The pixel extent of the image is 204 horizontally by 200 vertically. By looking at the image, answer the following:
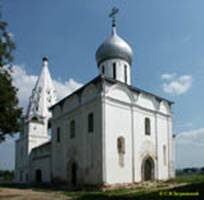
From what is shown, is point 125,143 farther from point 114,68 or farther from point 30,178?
point 30,178

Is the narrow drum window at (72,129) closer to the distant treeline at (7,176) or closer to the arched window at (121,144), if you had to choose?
the arched window at (121,144)

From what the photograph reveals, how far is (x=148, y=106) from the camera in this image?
28406 millimetres

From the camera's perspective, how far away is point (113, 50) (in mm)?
29906

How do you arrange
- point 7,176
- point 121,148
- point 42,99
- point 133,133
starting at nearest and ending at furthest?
point 121,148
point 133,133
point 42,99
point 7,176

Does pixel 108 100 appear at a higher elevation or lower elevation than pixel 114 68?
lower

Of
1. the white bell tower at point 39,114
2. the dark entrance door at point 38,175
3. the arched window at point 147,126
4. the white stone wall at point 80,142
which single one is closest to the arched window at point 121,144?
the white stone wall at point 80,142

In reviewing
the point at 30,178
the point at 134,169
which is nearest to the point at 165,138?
the point at 134,169

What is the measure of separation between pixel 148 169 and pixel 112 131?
565 cm

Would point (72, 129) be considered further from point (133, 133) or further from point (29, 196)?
point (29, 196)

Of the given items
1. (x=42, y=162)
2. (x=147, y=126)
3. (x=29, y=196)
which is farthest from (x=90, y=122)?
(x=42, y=162)

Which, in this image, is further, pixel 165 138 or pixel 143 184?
pixel 165 138

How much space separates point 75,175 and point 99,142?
17.1ft

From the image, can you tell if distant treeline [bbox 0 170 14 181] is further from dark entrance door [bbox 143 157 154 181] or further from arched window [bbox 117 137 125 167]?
arched window [bbox 117 137 125 167]

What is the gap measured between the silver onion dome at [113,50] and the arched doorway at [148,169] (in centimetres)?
937
